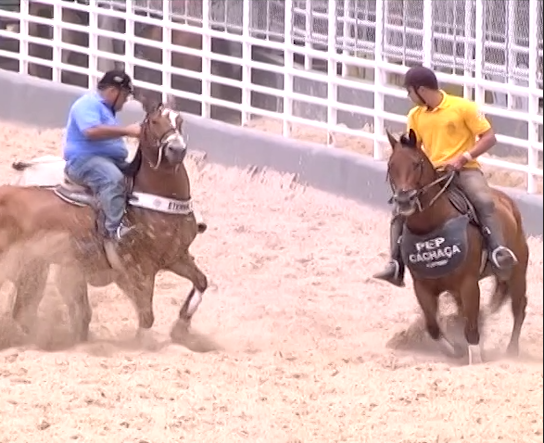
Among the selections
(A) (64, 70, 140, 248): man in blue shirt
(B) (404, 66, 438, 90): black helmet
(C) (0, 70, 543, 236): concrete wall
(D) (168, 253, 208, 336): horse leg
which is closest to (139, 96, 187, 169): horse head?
(A) (64, 70, 140, 248): man in blue shirt

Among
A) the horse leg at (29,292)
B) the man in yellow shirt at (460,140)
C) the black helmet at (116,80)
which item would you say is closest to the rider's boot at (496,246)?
the man in yellow shirt at (460,140)

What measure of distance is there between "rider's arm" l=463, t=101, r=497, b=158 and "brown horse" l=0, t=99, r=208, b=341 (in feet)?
5.67

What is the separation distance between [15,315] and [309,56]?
17.2ft

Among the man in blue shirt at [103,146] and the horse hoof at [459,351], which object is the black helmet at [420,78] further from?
the man in blue shirt at [103,146]

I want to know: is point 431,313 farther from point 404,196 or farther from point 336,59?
point 336,59

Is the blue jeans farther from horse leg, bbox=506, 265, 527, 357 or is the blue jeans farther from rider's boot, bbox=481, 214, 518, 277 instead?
horse leg, bbox=506, 265, 527, 357

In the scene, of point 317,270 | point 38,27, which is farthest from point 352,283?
point 38,27

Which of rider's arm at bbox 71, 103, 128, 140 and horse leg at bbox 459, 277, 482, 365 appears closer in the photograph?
horse leg at bbox 459, 277, 482, 365

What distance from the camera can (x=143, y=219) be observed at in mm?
9969

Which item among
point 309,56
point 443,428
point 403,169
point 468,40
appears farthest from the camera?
point 309,56

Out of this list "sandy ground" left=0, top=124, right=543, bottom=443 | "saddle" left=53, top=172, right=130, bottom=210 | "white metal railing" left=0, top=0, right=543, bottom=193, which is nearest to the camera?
"sandy ground" left=0, top=124, right=543, bottom=443

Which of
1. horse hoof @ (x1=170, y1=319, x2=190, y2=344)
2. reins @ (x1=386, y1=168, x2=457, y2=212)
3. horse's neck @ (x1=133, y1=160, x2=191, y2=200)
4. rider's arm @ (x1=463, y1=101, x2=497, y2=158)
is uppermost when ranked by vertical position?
rider's arm @ (x1=463, y1=101, x2=497, y2=158)

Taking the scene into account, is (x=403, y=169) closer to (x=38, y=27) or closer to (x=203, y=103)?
(x=203, y=103)

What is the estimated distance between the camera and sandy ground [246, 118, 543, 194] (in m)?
13.1
